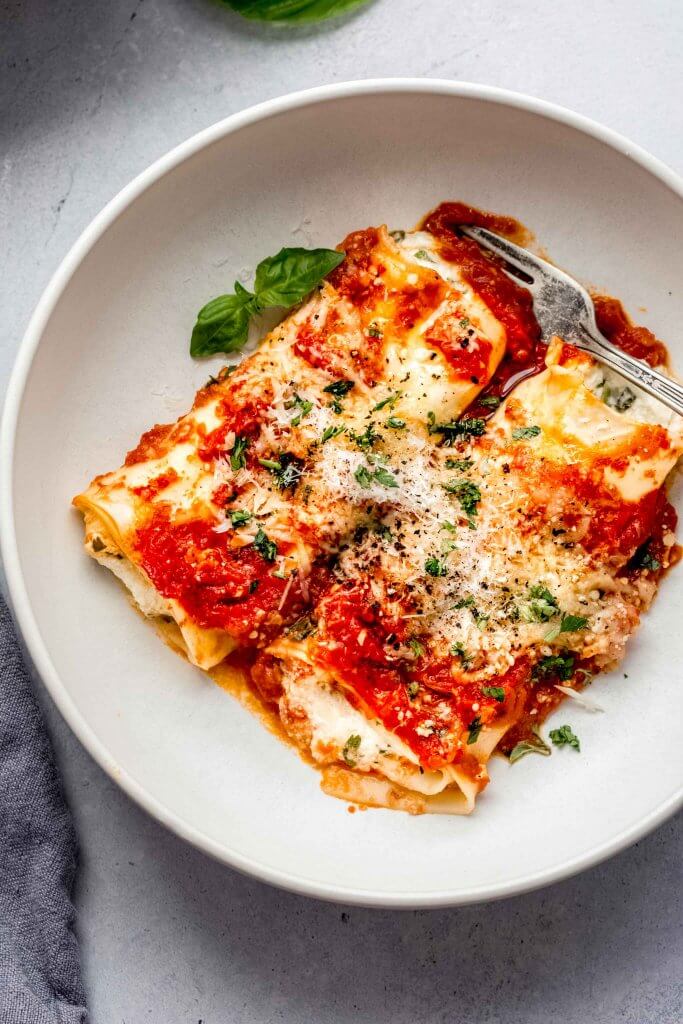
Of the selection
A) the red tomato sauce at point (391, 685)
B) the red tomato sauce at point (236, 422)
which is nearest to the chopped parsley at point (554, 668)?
the red tomato sauce at point (391, 685)

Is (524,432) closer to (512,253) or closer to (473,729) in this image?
(512,253)

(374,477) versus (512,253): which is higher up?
(512,253)

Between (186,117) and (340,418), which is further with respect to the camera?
(186,117)

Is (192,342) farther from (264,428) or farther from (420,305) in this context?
(420,305)

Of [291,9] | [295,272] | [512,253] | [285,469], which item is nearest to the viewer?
[285,469]

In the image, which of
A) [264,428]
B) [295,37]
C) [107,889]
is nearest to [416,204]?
[295,37]

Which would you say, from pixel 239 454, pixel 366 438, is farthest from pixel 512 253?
pixel 239 454

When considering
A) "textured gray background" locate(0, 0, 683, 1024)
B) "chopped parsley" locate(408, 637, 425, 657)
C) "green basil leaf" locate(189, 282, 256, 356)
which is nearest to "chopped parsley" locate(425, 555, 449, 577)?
"chopped parsley" locate(408, 637, 425, 657)
